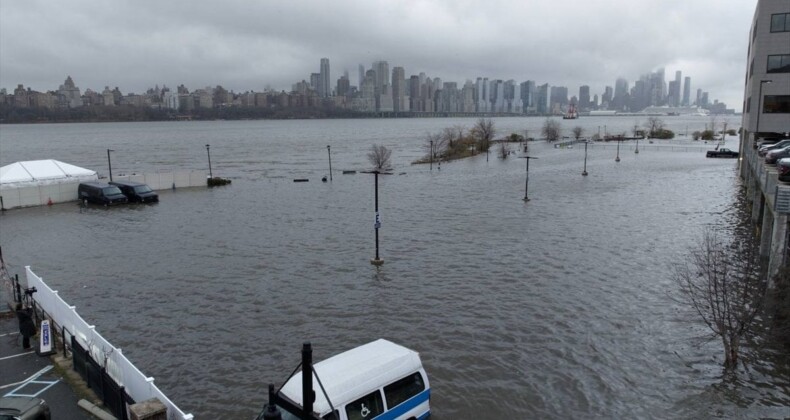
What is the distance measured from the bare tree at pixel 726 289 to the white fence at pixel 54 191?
47.5 metres

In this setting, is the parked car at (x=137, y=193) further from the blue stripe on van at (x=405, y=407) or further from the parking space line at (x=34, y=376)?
the blue stripe on van at (x=405, y=407)

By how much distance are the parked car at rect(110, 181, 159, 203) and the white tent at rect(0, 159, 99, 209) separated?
410 centimetres

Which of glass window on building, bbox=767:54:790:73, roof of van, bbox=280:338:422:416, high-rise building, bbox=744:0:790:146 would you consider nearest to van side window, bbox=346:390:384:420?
roof of van, bbox=280:338:422:416

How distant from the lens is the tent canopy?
4722 cm

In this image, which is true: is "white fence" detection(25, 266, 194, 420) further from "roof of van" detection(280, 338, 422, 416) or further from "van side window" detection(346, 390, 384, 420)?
"van side window" detection(346, 390, 384, 420)

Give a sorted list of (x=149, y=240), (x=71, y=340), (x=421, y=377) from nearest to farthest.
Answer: (x=421, y=377) → (x=71, y=340) → (x=149, y=240)

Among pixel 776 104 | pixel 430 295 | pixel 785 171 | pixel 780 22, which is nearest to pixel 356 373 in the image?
pixel 430 295

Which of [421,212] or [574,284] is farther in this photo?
[421,212]

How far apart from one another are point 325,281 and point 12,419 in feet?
54.5

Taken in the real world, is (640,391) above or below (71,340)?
below

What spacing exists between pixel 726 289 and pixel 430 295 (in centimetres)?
1135

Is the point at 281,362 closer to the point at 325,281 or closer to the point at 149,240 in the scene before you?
the point at 325,281

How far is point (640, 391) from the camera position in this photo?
16344mm

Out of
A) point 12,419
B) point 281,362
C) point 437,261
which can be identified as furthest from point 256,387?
point 437,261
